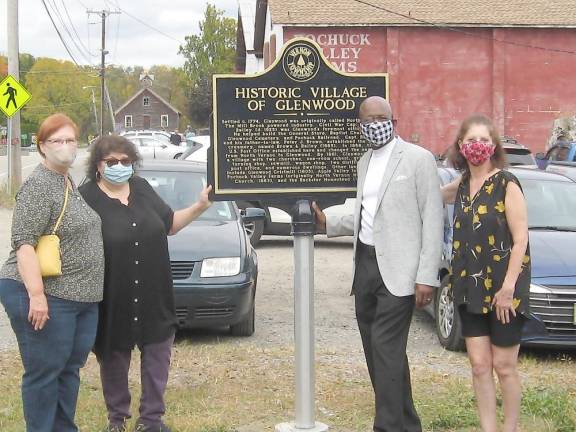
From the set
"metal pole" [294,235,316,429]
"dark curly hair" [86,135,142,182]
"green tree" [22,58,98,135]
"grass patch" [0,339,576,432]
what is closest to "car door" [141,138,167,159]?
"grass patch" [0,339,576,432]

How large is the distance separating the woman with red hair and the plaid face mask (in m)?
1.52

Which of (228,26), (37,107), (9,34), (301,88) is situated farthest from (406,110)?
(37,107)

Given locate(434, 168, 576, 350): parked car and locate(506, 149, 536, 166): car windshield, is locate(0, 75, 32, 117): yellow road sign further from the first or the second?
locate(434, 168, 576, 350): parked car

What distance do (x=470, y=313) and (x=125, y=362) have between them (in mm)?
1947

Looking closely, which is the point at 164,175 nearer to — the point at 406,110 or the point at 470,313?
the point at 470,313

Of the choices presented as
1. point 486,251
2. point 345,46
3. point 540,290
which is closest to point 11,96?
point 345,46

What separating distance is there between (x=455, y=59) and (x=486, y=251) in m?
30.3

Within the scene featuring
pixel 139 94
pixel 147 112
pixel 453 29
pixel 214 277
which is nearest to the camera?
pixel 214 277

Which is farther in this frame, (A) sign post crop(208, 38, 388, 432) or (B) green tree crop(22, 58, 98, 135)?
(B) green tree crop(22, 58, 98, 135)

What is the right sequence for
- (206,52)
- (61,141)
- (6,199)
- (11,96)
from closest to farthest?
(61,141) < (11,96) < (6,199) < (206,52)

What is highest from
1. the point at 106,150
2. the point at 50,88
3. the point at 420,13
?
the point at 50,88

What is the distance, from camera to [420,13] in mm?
34125

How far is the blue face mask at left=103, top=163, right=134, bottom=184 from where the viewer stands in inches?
196

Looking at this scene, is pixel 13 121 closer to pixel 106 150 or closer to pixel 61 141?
pixel 106 150
